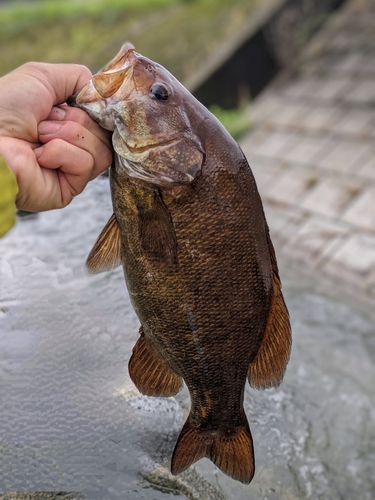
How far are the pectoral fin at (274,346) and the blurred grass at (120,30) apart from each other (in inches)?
272

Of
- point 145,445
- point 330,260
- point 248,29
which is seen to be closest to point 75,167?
point 145,445

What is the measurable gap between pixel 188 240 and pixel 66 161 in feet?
1.55

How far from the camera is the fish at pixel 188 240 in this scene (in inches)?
75.3

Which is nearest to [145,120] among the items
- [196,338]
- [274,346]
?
[196,338]

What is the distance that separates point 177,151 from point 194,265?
36 cm

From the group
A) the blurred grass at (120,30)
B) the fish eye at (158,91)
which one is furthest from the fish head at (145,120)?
the blurred grass at (120,30)

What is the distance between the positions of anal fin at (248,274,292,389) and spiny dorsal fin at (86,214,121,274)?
Answer: 1.81 ft

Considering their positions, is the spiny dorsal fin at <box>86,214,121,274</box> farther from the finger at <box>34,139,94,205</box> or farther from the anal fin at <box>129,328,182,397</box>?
the anal fin at <box>129,328,182,397</box>

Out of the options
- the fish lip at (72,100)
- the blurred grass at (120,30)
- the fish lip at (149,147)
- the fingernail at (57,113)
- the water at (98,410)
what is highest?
the fish lip at (149,147)

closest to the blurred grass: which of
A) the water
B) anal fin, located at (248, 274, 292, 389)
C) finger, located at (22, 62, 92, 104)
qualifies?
the water

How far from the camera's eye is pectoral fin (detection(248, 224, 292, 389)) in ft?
6.89

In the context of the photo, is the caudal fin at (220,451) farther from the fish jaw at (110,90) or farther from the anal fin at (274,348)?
the fish jaw at (110,90)

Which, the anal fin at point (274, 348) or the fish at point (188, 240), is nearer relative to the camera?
the fish at point (188, 240)

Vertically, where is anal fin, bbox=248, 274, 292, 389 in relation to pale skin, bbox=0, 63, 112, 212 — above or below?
below
